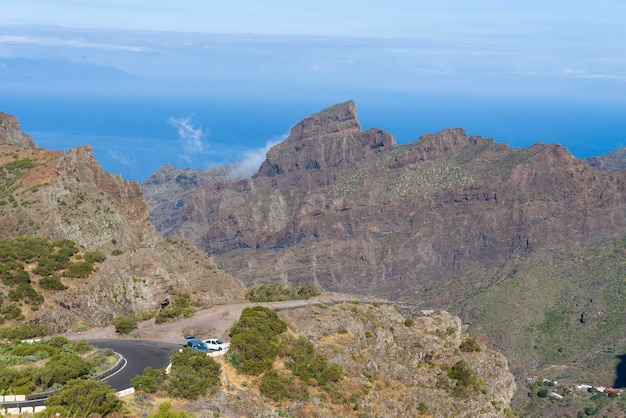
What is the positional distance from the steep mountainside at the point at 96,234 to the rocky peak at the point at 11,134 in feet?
1.86

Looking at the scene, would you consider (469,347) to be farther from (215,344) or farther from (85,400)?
(85,400)

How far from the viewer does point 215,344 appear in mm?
62469

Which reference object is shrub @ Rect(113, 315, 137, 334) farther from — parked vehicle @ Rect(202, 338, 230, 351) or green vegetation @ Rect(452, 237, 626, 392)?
green vegetation @ Rect(452, 237, 626, 392)

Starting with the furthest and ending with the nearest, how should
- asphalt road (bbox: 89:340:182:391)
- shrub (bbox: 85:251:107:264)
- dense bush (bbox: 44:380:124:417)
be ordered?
1. shrub (bbox: 85:251:107:264)
2. asphalt road (bbox: 89:340:182:391)
3. dense bush (bbox: 44:380:124:417)

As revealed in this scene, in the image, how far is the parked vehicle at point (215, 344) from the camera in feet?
203

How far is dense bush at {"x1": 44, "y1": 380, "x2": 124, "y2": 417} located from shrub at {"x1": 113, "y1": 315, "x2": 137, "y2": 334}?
22711 mm

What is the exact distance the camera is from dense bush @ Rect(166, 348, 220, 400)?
5222 centimetres

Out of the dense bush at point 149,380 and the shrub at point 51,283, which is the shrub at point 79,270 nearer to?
the shrub at point 51,283

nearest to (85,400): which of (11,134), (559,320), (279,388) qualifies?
(279,388)

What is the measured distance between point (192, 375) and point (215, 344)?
890 cm

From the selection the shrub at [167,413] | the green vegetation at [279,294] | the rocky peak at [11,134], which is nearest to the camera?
the shrub at [167,413]

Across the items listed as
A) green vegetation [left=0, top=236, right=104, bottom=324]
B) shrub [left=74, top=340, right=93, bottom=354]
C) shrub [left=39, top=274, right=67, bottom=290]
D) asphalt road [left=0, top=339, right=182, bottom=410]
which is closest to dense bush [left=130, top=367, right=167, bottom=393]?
asphalt road [left=0, top=339, right=182, bottom=410]

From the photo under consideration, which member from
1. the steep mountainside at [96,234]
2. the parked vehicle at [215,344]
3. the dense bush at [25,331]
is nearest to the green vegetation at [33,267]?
the steep mountainside at [96,234]

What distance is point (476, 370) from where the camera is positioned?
71.4 metres
